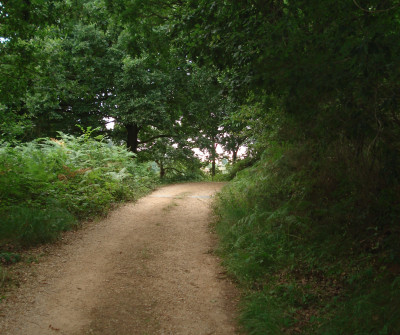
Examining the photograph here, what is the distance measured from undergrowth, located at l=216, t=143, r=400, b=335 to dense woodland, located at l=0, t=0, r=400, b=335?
2cm

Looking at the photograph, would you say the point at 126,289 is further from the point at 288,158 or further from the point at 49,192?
the point at 49,192

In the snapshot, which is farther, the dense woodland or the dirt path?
the dirt path

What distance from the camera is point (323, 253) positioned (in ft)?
14.6

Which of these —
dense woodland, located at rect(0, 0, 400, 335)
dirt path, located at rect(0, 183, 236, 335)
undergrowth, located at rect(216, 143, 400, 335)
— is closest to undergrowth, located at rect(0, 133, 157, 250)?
dense woodland, located at rect(0, 0, 400, 335)

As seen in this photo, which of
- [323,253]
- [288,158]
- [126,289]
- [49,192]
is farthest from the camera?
[49,192]

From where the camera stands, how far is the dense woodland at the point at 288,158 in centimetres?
302

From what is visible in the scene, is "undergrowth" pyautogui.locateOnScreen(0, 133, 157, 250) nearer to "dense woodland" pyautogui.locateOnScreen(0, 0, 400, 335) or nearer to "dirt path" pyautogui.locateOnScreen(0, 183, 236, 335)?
"dense woodland" pyautogui.locateOnScreen(0, 0, 400, 335)

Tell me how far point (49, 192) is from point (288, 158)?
6.16 meters

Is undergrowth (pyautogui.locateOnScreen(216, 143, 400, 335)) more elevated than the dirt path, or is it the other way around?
undergrowth (pyautogui.locateOnScreen(216, 143, 400, 335))

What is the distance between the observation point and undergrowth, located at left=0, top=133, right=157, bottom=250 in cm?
633

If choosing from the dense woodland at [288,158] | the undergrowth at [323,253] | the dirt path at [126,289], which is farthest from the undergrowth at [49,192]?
the undergrowth at [323,253]

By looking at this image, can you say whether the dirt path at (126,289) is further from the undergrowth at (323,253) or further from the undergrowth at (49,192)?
the undergrowth at (49,192)

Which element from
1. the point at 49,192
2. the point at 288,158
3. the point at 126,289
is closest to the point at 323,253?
the point at 288,158

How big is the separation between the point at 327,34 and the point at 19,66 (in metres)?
7.65
